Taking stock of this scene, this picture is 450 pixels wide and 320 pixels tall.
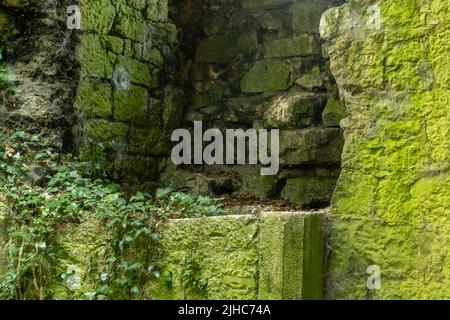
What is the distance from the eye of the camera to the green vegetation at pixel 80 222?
321 cm

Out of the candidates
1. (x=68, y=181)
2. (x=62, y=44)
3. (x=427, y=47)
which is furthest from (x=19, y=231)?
(x=427, y=47)

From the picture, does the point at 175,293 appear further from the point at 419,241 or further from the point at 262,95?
the point at 262,95

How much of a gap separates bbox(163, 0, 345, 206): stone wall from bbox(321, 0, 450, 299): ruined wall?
2.02 metres

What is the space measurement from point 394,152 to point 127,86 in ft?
9.38

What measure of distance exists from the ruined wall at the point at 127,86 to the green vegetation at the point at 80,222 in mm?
1164

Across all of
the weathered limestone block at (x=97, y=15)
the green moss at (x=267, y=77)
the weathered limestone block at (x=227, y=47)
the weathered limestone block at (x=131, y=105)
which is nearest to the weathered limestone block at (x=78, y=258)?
the weathered limestone block at (x=131, y=105)

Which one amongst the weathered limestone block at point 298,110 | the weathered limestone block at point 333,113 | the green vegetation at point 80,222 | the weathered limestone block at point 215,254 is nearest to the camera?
the weathered limestone block at point 215,254

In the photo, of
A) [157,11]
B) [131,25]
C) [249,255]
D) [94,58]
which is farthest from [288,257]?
[157,11]

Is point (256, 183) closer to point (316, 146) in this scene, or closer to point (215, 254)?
point (316, 146)

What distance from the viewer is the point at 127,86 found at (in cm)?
526

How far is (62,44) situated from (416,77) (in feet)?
8.87

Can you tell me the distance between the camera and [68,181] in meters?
3.99

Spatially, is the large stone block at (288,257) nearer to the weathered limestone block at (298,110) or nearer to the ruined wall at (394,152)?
the ruined wall at (394,152)

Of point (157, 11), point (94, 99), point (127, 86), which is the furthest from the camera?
point (157, 11)
